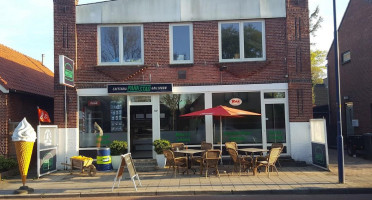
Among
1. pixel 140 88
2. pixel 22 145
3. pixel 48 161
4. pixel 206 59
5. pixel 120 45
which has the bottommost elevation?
pixel 48 161

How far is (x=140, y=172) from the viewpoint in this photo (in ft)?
43.2

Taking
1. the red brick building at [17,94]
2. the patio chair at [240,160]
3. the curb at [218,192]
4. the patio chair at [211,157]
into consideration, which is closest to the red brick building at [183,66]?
the patio chair at [240,160]

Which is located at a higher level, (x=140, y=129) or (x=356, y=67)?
(x=356, y=67)

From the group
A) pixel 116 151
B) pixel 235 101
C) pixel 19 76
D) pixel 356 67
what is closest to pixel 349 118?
pixel 356 67

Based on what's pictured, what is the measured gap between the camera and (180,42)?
14844 millimetres

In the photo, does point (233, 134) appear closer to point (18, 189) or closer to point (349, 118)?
point (18, 189)

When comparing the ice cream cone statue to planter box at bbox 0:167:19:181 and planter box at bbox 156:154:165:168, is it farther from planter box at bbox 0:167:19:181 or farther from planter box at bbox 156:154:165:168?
planter box at bbox 156:154:165:168

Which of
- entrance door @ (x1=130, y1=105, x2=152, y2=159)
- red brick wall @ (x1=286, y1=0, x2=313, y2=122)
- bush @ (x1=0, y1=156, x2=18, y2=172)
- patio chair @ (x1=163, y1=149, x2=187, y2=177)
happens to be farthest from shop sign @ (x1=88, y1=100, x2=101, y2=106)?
red brick wall @ (x1=286, y1=0, x2=313, y2=122)

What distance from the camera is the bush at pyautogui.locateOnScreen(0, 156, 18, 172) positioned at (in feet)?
41.7

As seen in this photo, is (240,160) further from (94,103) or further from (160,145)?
(94,103)

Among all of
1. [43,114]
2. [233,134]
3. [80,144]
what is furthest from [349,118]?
[43,114]

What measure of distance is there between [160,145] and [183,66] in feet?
11.0

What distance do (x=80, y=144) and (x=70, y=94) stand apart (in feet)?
6.72

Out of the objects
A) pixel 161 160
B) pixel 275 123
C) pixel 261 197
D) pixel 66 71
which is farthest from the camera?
pixel 275 123
